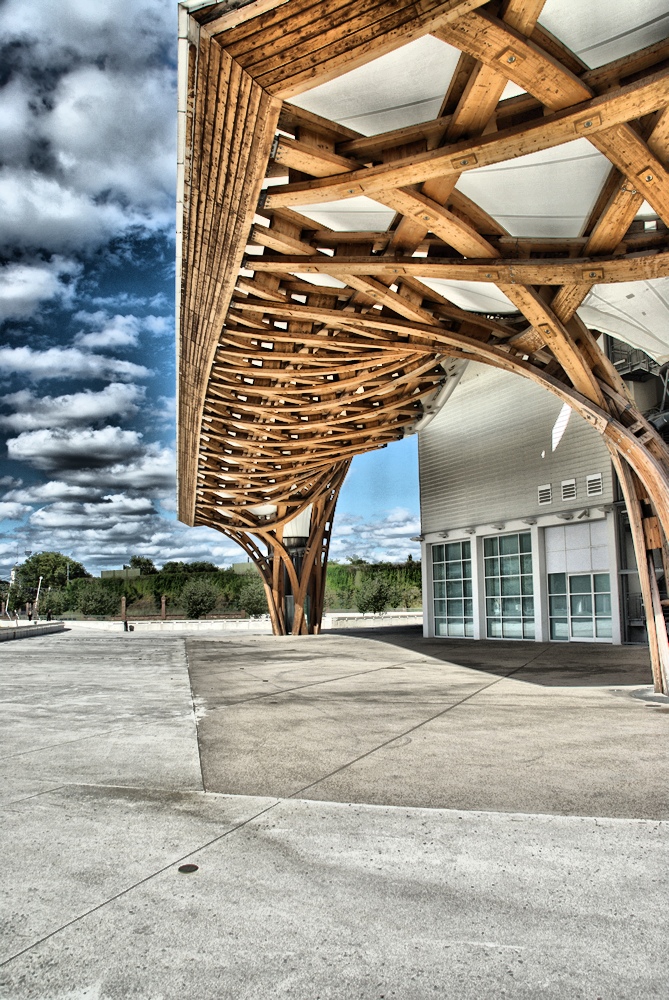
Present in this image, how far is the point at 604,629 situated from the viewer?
21.5 m

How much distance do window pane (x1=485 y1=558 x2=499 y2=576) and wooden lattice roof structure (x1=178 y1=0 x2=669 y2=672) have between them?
47.3 feet

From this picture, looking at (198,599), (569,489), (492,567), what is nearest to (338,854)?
(569,489)

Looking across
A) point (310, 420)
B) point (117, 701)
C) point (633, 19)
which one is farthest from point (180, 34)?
point (310, 420)

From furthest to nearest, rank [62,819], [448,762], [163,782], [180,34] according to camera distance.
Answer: [448,762] < [163,782] < [180,34] < [62,819]

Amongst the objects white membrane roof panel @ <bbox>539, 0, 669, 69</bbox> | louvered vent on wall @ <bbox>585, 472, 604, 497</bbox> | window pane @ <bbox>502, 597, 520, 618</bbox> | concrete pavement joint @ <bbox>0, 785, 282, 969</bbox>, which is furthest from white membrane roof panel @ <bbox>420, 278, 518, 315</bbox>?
window pane @ <bbox>502, 597, 520, 618</bbox>

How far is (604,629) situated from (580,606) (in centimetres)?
106

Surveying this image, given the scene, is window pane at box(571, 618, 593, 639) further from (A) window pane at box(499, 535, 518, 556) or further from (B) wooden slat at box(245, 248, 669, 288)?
(B) wooden slat at box(245, 248, 669, 288)

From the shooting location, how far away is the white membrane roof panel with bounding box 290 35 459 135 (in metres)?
5.46

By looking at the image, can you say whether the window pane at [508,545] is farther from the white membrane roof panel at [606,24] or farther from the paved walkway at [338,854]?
the white membrane roof panel at [606,24]

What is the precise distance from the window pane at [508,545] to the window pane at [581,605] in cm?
298

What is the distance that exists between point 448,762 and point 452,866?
233cm

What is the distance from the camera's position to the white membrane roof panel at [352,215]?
305 inches

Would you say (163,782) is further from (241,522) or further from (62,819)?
(241,522)

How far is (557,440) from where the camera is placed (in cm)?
2252
